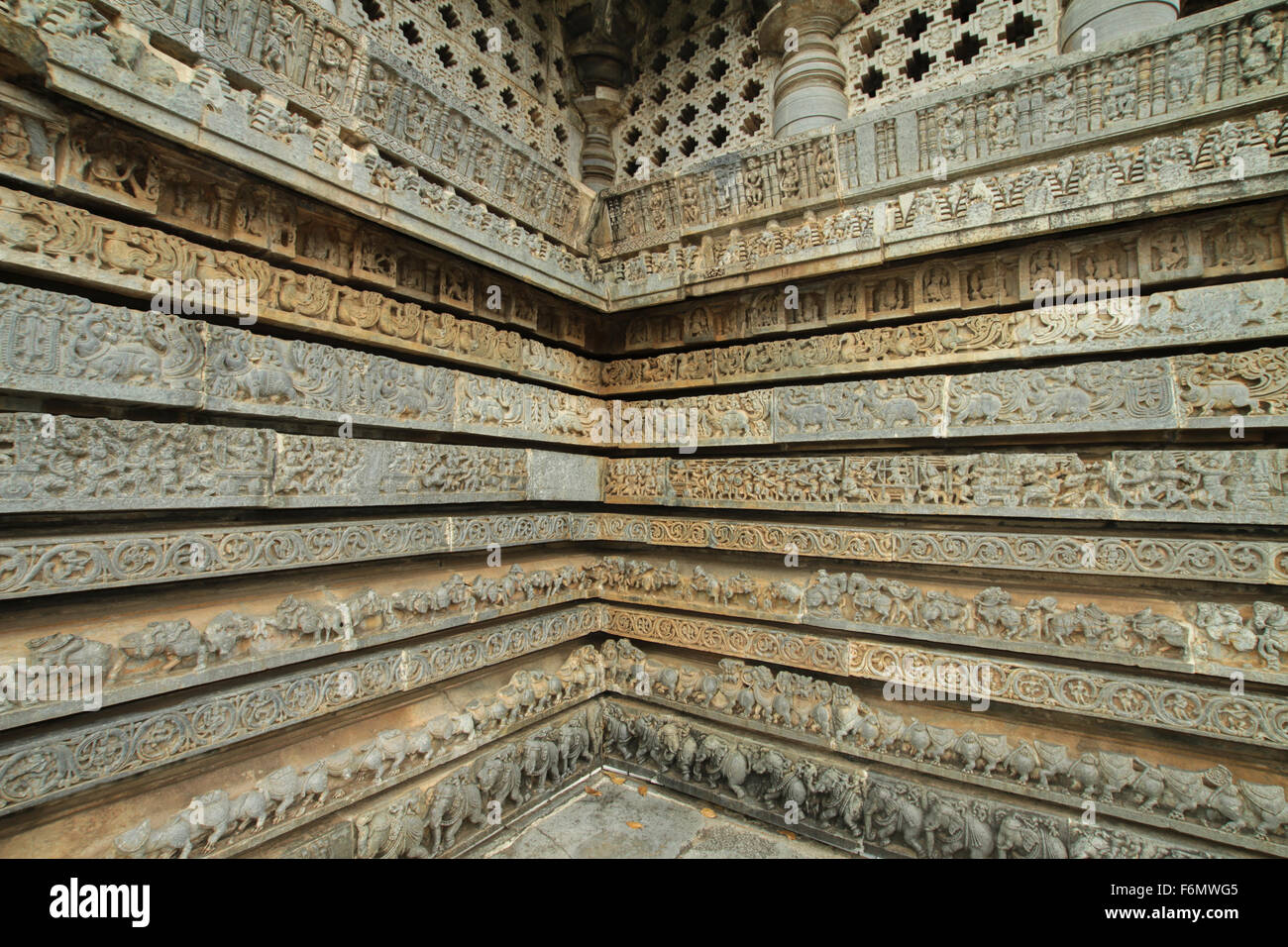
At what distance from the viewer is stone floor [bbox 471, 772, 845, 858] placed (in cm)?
399

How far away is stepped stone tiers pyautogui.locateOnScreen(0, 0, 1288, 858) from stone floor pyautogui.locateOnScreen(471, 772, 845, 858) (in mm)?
144

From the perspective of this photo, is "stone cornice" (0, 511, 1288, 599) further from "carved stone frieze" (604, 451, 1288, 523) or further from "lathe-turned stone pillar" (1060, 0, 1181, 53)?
"lathe-turned stone pillar" (1060, 0, 1181, 53)

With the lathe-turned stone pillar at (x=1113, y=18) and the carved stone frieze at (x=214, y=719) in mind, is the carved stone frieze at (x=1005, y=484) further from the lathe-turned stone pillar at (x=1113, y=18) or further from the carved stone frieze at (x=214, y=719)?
the lathe-turned stone pillar at (x=1113, y=18)

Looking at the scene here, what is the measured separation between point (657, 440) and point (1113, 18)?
13.5ft

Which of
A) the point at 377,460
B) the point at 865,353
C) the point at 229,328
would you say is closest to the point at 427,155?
the point at 229,328

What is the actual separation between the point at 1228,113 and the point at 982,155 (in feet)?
3.85

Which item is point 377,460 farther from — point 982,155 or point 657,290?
point 982,155

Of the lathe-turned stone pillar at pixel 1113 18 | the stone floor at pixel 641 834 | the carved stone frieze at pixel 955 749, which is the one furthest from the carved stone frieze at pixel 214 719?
the lathe-turned stone pillar at pixel 1113 18

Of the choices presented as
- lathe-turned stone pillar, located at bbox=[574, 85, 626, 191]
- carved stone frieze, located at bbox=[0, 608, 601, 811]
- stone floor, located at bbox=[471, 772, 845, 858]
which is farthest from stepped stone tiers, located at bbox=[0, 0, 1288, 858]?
lathe-turned stone pillar, located at bbox=[574, 85, 626, 191]

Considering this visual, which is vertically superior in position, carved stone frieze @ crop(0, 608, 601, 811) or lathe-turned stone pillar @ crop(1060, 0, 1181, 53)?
lathe-turned stone pillar @ crop(1060, 0, 1181, 53)

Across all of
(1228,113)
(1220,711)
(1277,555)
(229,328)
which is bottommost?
(1220,711)

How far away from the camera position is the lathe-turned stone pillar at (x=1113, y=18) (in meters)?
3.79

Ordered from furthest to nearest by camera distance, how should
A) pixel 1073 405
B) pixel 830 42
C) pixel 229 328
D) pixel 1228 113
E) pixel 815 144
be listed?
pixel 830 42, pixel 815 144, pixel 1073 405, pixel 1228 113, pixel 229 328

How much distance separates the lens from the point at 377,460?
3.63m
